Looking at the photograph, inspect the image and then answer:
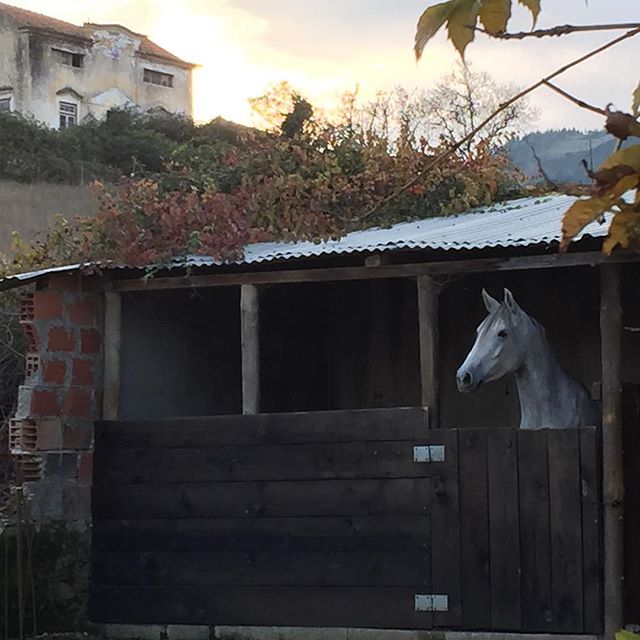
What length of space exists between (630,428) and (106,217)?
4.80 m

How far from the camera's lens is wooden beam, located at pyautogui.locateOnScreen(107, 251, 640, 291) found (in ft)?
25.8

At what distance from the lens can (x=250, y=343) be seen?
926cm

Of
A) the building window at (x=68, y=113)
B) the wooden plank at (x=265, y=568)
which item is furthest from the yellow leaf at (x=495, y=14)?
the building window at (x=68, y=113)

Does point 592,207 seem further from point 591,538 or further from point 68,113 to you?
point 68,113

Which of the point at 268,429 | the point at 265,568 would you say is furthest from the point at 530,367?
the point at 265,568

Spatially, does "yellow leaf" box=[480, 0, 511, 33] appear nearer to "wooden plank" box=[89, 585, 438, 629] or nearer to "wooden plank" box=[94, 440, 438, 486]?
"wooden plank" box=[94, 440, 438, 486]

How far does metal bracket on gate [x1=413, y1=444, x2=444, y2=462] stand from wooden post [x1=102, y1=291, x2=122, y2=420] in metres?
2.56

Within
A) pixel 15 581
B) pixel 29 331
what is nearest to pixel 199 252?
pixel 29 331

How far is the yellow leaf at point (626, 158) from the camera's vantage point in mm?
1389

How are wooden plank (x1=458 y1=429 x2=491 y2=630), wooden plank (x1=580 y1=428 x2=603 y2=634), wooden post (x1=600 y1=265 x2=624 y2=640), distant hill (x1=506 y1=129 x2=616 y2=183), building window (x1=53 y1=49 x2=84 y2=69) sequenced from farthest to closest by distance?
building window (x1=53 y1=49 x2=84 y2=69)
wooden plank (x1=458 y1=429 x2=491 y2=630)
wooden plank (x1=580 y1=428 x2=603 y2=634)
wooden post (x1=600 y1=265 x2=624 y2=640)
distant hill (x1=506 y1=129 x2=616 y2=183)

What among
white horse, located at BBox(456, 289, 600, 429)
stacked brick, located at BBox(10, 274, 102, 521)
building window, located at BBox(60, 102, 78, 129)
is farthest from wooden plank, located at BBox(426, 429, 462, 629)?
building window, located at BBox(60, 102, 78, 129)

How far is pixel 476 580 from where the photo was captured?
8.47m

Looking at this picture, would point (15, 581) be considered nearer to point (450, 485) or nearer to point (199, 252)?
point (199, 252)

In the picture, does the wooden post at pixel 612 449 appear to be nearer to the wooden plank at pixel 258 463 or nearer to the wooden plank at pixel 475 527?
the wooden plank at pixel 475 527
